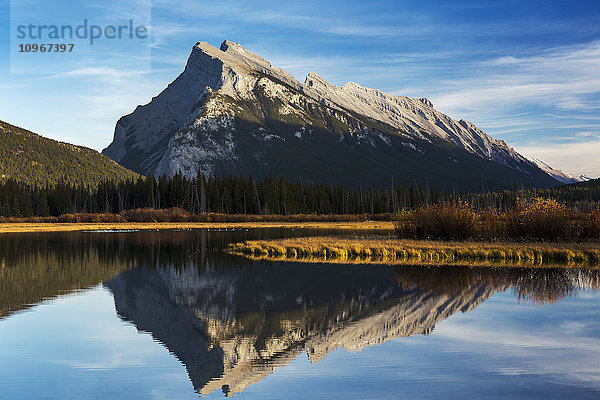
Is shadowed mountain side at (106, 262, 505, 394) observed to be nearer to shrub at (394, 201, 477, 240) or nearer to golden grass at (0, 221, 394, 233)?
shrub at (394, 201, 477, 240)

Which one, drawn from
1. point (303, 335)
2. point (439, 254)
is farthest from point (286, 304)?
point (439, 254)

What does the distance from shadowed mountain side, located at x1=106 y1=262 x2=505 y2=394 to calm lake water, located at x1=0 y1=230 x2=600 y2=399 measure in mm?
79

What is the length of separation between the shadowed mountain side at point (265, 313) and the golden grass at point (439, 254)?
8489 mm

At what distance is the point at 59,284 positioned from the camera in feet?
115

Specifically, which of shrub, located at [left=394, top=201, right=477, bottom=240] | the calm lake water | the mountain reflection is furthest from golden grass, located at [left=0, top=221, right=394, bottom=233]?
the calm lake water

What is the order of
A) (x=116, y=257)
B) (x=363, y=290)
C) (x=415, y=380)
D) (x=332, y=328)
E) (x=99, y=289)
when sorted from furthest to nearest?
(x=116, y=257) < (x=99, y=289) < (x=363, y=290) < (x=332, y=328) < (x=415, y=380)

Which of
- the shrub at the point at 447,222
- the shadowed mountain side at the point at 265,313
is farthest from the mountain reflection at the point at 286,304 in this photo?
the shrub at the point at 447,222

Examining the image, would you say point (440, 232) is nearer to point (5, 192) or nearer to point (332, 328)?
point (332, 328)

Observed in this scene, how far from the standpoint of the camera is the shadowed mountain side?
17641 mm

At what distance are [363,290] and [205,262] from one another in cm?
1985

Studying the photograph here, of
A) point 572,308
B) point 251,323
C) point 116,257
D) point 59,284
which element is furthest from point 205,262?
point 572,308

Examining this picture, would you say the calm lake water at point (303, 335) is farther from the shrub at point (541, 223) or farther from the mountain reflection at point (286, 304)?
the shrub at point (541, 223)

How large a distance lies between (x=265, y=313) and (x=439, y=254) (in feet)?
86.5

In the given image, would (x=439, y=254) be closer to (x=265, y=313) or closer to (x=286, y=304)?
(x=286, y=304)
